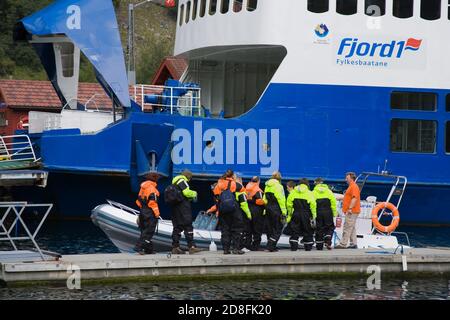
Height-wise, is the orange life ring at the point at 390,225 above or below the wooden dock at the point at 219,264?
above

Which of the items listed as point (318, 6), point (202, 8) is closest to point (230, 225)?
point (318, 6)

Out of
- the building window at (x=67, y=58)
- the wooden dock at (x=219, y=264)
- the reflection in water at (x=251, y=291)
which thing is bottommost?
the reflection in water at (x=251, y=291)

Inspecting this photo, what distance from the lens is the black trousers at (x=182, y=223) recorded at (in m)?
16.2

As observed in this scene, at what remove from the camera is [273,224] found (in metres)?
16.9

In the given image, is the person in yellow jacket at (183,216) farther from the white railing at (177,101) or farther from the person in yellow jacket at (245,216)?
the white railing at (177,101)

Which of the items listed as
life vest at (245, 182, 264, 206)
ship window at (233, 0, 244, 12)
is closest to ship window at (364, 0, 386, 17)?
ship window at (233, 0, 244, 12)

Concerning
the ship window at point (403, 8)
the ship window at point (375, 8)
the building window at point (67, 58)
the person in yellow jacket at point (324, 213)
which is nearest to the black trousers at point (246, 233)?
the person in yellow jacket at point (324, 213)

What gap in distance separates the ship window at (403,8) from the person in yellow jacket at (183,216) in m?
7.88

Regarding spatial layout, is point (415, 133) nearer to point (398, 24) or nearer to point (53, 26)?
point (398, 24)

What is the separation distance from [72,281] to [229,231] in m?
2.76

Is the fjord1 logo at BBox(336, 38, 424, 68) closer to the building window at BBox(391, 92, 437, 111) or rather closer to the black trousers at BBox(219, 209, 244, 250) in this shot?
the building window at BBox(391, 92, 437, 111)

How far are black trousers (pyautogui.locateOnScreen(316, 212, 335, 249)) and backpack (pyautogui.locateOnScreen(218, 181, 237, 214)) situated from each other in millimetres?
1633

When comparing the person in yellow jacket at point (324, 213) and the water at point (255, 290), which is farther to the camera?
the person in yellow jacket at point (324, 213)

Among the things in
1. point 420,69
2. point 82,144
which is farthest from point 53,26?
point 420,69
